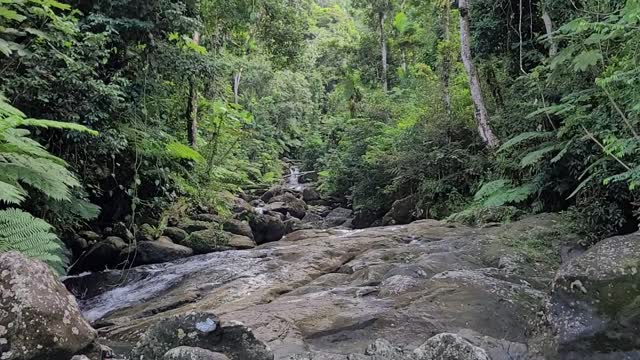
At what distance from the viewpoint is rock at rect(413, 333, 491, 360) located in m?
3.20

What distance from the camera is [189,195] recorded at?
11258 mm

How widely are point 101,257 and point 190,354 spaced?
20.3ft

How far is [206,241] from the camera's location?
10070mm

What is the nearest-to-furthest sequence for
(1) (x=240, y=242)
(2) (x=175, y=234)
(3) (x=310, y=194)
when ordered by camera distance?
(2) (x=175, y=234) < (1) (x=240, y=242) < (3) (x=310, y=194)

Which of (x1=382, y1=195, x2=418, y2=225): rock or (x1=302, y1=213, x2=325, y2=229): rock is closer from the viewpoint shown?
(x1=382, y1=195, x2=418, y2=225): rock

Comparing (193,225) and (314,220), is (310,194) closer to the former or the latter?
(314,220)

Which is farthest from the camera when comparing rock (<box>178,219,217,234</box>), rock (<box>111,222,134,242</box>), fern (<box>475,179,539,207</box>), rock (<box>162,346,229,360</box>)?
rock (<box>178,219,217,234</box>)

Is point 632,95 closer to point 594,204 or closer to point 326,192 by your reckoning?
point 594,204

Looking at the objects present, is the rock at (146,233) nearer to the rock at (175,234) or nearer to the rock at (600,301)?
the rock at (175,234)

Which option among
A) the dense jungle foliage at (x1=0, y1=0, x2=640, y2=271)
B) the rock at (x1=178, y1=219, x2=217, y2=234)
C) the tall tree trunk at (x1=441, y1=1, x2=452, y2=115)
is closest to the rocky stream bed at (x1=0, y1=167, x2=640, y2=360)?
the dense jungle foliage at (x1=0, y1=0, x2=640, y2=271)

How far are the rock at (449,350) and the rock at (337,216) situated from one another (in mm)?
11900

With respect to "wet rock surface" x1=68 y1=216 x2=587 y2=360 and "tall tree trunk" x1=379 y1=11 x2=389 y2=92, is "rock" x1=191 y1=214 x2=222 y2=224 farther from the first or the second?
"tall tree trunk" x1=379 y1=11 x2=389 y2=92

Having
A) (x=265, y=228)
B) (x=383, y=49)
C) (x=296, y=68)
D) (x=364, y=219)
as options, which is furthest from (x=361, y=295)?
(x=383, y=49)

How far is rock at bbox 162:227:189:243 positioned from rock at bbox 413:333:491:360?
24.8 feet
